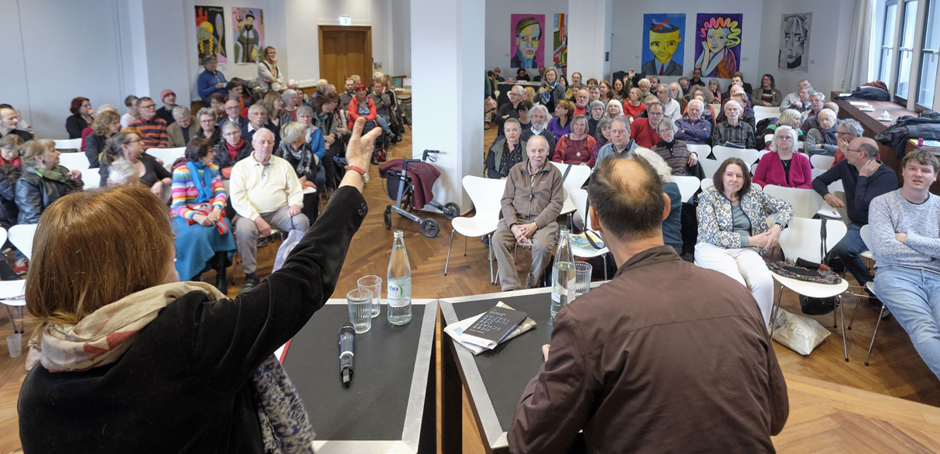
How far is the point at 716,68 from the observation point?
15.9 metres

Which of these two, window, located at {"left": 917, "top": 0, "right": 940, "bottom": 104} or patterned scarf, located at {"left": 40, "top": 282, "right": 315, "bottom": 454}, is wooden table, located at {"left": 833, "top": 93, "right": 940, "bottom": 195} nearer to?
window, located at {"left": 917, "top": 0, "right": 940, "bottom": 104}

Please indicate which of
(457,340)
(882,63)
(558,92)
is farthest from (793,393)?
(882,63)

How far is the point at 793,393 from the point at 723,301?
2.35m

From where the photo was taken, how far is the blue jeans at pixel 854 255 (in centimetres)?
474

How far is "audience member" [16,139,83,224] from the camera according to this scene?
4.86m

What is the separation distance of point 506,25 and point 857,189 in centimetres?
1330

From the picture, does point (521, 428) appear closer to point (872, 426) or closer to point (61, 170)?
point (872, 426)

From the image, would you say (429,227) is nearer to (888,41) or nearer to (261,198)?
(261,198)

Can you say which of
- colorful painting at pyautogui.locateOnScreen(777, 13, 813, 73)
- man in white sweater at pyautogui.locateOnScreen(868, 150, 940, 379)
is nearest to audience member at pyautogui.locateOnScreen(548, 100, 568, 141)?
man in white sweater at pyautogui.locateOnScreen(868, 150, 940, 379)

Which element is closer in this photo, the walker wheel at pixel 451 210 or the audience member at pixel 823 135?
the walker wheel at pixel 451 210

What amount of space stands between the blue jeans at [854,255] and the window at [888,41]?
7.32 meters

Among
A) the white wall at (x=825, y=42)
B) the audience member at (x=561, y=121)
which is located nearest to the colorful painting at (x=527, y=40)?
the white wall at (x=825, y=42)

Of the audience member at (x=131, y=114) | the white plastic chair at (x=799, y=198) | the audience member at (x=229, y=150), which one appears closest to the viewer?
the white plastic chair at (x=799, y=198)

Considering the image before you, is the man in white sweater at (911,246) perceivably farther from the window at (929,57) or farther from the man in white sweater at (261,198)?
the window at (929,57)
